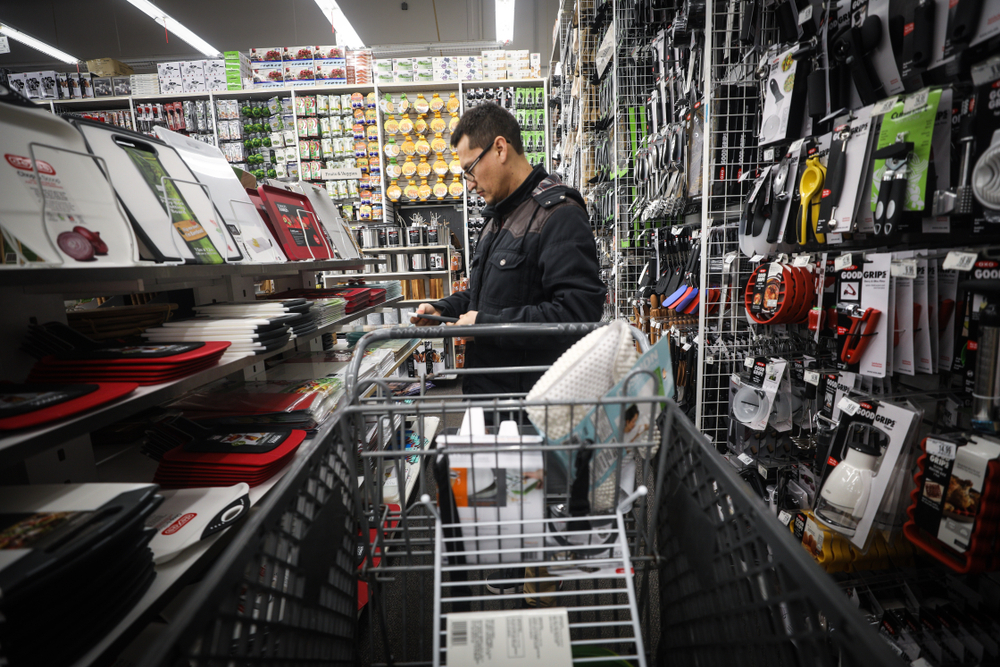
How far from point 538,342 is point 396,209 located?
5.21 meters

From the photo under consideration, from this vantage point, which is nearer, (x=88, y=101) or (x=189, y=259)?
(x=189, y=259)

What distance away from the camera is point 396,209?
6109mm

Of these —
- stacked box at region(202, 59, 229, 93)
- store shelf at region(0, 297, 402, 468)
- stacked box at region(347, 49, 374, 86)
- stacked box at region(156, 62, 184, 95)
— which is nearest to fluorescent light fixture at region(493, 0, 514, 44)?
stacked box at region(347, 49, 374, 86)

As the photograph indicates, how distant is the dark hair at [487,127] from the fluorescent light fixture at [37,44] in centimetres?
→ 964

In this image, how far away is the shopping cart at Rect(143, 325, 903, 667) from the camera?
1.71ft

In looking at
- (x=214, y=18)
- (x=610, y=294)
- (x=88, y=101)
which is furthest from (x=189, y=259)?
(x=214, y=18)

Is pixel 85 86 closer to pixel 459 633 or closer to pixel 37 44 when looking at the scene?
pixel 37 44

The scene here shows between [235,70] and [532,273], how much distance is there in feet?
19.0

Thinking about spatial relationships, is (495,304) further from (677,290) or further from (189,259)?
(677,290)

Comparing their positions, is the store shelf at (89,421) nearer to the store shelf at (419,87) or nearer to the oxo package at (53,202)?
the oxo package at (53,202)

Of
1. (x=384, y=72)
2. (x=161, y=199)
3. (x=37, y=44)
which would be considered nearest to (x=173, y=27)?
(x=37, y=44)

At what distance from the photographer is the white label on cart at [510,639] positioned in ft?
2.13

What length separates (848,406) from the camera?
1.53 m

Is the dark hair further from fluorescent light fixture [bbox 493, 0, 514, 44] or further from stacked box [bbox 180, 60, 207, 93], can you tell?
fluorescent light fixture [bbox 493, 0, 514, 44]
